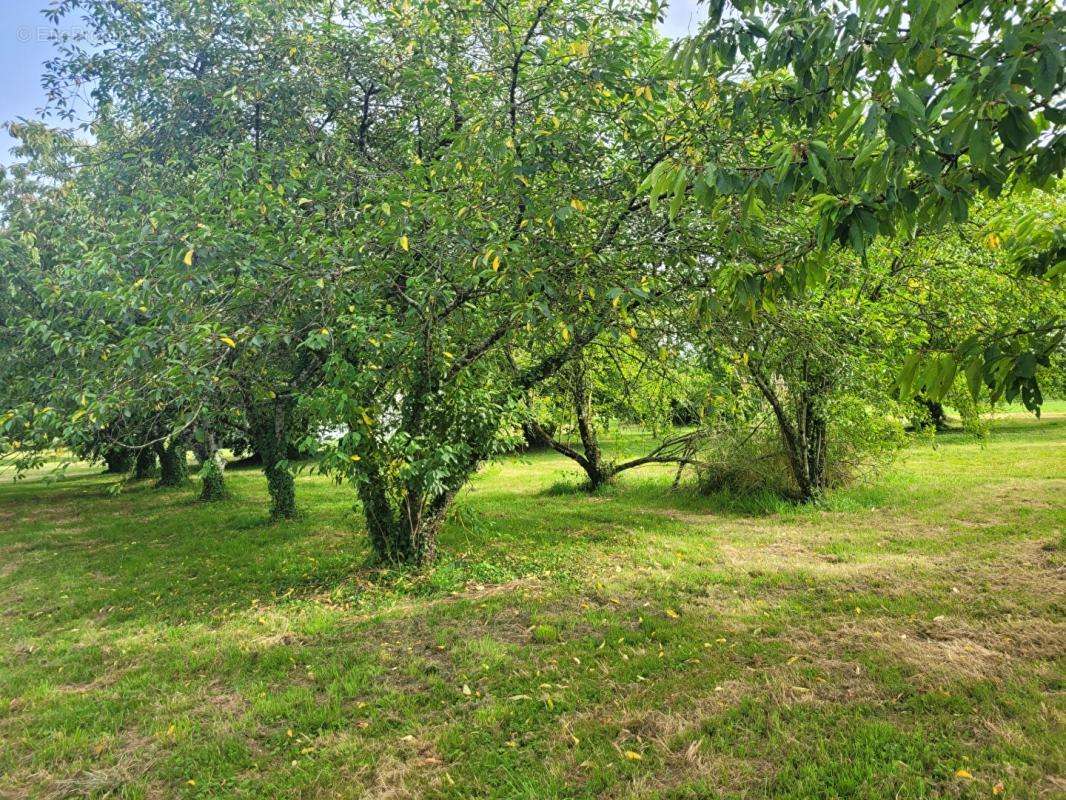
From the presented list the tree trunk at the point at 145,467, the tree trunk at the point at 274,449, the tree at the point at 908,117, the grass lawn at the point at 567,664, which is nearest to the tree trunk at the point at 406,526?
the grass lawn at the point at 567,664

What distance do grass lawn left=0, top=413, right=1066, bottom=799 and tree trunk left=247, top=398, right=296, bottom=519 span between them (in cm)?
181

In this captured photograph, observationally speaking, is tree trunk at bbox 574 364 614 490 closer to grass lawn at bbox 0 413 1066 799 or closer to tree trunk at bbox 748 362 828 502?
grass lawn at bbox 0 413 1066 799

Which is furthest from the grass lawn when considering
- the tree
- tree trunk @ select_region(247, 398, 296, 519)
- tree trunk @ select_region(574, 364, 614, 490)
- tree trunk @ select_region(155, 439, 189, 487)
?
tree trunk @ select_region(155, 439, 189, 487)

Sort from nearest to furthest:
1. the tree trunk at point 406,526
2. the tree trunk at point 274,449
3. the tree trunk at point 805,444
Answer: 1. the tree trunk at point 406,526
2. the tree trunk at point 274,449
3. the tree trunk at point 805,444

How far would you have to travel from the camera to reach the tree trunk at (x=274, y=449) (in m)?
8.99

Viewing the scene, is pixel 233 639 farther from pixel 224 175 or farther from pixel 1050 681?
pixel 1050 681

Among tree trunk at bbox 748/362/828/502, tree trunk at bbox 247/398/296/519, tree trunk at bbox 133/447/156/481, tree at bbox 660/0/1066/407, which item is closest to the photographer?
tree at bbox 660/0/1066/407

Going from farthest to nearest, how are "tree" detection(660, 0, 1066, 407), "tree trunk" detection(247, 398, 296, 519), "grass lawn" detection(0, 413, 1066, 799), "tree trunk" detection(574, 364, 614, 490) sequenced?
"tree trunk" detection(574, 364, 614, 490) → "tree trunk" detection(247, 398, 296, 519) → "grass lawn" detection(0, 413, 1066, 799) → "tree" detection(660, 0, 1066, 407)

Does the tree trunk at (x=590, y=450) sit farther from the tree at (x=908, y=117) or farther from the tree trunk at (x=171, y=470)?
the tree trunk at (x=171, y=470)

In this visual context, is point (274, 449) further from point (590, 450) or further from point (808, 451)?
point (808, 451)

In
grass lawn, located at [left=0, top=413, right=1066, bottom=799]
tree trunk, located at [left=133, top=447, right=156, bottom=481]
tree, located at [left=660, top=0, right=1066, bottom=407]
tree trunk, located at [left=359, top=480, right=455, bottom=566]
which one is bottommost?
grass lawn, located at [left=0, top=413, right=1066, bottom=799]

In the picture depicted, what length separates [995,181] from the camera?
2.58 metres

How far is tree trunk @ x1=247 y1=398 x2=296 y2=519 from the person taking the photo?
899cm

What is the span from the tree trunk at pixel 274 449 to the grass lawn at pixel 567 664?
181 cm
